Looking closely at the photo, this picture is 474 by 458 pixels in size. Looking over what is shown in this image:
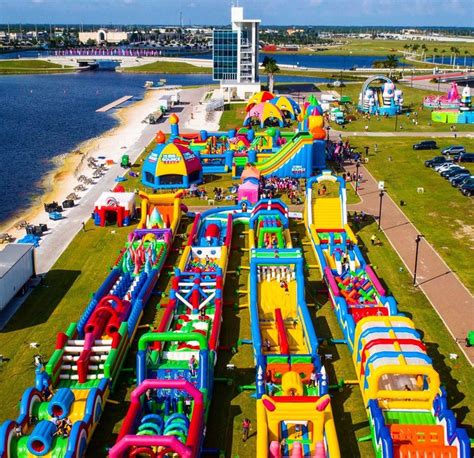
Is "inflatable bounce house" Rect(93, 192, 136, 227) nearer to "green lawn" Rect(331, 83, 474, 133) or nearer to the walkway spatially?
the walkway

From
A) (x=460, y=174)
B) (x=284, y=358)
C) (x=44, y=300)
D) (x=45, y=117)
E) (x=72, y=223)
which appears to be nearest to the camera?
(x=284, y=358)

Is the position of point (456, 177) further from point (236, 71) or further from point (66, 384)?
point (236, 71)

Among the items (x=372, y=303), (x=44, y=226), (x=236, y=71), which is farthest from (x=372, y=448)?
(x=236, y=71)

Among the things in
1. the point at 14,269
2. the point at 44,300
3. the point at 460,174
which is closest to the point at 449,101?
the point at 460,174

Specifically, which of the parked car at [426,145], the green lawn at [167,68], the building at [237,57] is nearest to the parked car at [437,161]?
the parked car at [426,145]

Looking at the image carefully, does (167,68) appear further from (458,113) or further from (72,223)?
(72,223)

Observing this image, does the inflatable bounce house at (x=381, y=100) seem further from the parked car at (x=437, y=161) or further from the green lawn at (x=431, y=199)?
the parked car at (x=437, y=161)

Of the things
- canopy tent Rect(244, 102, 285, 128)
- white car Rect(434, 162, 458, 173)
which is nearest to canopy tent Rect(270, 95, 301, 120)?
canopy tent Rect(244, 102, 285, 128)
